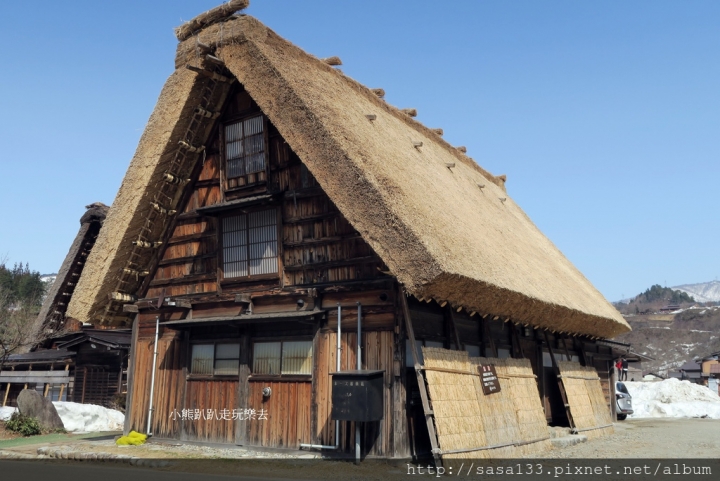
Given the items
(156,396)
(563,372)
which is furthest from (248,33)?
(563,372)

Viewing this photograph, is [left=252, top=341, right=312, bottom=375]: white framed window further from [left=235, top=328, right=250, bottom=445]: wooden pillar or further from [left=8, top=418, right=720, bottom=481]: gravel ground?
[left=8, top=418, right=720, bottom=481]: gravel ground

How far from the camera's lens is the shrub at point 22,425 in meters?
16.8

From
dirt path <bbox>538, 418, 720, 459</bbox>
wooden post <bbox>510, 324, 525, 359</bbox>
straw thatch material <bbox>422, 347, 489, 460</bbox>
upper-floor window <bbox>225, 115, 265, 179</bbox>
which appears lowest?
dirt path <bbox>538, 418, 720, 459</bbox>

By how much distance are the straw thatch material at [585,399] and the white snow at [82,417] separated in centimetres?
1353

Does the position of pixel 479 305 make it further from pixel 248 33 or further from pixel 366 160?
pixel 248 33

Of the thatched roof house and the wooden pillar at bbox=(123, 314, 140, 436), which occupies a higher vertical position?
the thatched roof house

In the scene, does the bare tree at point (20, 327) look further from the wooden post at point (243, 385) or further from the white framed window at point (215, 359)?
the wooden post at point (243, 385)

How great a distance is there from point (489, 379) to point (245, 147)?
7.55 m

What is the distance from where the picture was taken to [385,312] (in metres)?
11.7

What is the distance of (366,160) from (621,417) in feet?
65.1

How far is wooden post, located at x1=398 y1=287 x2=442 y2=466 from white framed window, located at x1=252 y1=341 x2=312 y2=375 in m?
2.39

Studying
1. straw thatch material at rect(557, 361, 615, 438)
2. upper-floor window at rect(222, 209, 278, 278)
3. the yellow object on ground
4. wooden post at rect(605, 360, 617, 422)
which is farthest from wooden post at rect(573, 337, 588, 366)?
the yellow object on ground

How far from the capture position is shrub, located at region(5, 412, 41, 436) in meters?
16.8

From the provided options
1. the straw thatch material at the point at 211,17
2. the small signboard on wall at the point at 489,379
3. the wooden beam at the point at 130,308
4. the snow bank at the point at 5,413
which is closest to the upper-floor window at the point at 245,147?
the straw thatch material at the point at 211,17
